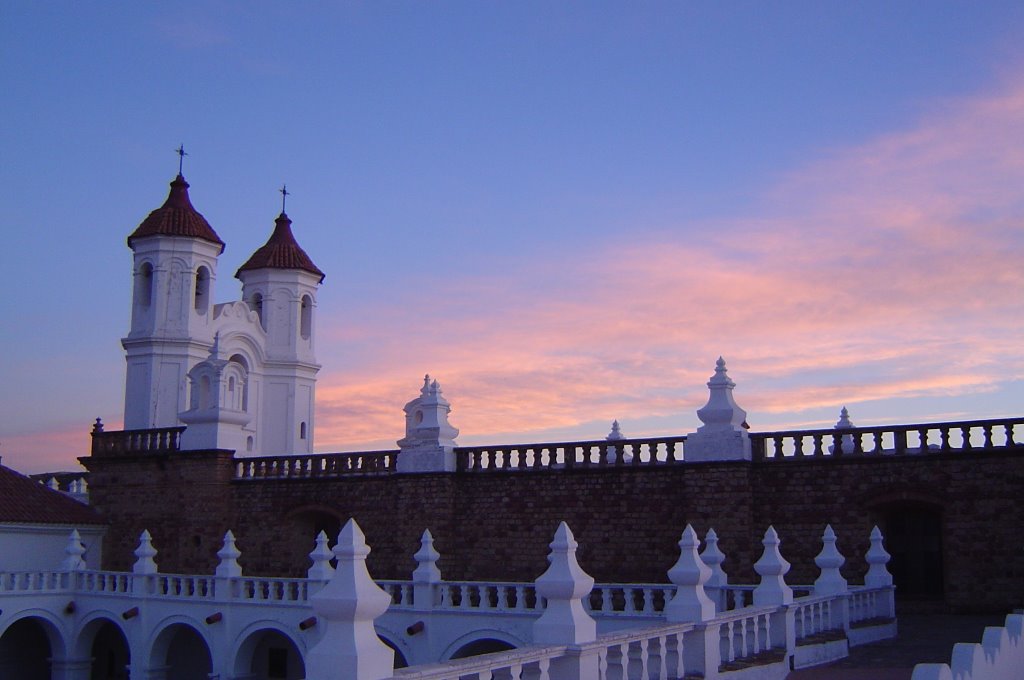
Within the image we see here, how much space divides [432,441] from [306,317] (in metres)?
15.8

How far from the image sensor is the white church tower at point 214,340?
28.8 metres

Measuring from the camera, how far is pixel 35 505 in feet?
91.4

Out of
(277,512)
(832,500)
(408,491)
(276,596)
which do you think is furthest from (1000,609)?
(277,512)

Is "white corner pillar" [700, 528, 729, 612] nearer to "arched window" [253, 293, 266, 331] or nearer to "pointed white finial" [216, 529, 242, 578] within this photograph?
"pointed white finial" [216, 529, 242, 578]

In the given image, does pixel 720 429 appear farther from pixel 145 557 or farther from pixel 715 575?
pixel 145 557

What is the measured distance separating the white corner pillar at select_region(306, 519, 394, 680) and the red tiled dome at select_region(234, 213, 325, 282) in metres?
32.9

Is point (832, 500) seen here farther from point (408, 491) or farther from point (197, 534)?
point (197, 534)

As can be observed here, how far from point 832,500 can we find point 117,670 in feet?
61.9

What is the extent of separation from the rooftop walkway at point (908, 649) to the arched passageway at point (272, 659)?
43.9 feet

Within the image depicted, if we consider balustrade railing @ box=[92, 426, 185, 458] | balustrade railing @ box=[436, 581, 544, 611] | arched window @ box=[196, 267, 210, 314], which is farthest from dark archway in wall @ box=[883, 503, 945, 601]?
arched window @ box=[196, 267, 210, 314]

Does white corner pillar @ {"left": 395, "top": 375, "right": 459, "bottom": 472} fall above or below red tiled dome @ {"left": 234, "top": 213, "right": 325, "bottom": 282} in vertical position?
below

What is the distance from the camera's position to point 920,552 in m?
19.6

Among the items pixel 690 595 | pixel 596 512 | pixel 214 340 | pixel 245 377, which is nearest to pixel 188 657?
pixel 214 340

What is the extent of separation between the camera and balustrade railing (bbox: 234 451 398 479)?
2539cm
